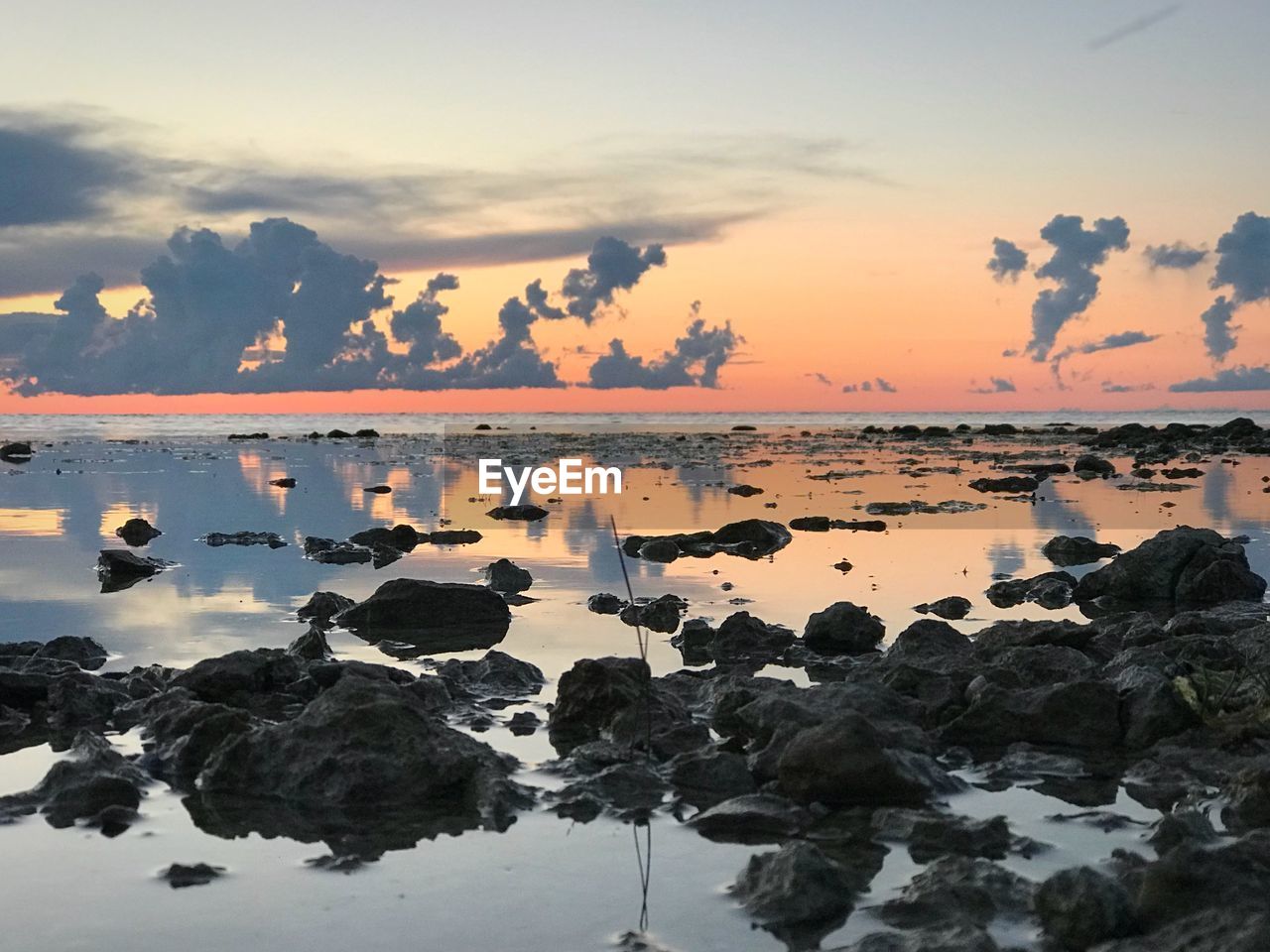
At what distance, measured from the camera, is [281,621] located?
48.8 feet

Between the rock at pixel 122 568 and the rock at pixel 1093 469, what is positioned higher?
the rock at pixel 1093 469

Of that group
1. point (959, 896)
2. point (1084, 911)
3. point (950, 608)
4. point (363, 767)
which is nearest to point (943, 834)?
point (959, 896)

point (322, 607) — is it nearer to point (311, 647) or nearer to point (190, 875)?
point (311, 647)

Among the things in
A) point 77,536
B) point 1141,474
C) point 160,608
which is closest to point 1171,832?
point 160,608

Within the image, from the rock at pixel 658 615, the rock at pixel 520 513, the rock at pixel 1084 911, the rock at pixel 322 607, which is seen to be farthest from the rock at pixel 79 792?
the rock at pixel 520 513

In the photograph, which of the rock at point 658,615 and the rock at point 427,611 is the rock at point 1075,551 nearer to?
the rock at point 658,615

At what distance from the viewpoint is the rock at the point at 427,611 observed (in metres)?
14.7

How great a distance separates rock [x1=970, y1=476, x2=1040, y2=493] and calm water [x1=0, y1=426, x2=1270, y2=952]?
0.73m

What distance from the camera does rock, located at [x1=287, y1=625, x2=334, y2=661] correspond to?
40.9 feet

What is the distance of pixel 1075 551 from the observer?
20.6 m

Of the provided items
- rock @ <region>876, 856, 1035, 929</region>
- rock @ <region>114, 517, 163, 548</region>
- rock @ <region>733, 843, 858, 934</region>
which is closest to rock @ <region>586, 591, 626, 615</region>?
rock @ <region>733, 843, 858, 934</region>

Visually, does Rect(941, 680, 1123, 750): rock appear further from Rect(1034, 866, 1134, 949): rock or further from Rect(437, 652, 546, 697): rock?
Rect(437, 652, 546, 697): rock

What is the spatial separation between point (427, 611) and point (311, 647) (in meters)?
2.54

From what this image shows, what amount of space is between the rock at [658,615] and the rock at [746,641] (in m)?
0.95
